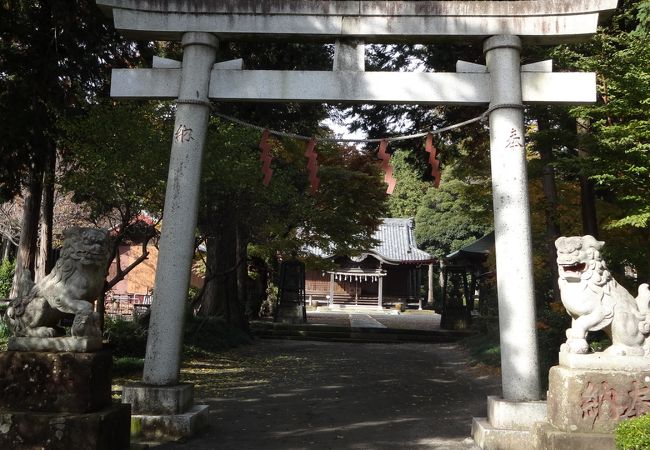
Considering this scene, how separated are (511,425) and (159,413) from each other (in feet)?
12.0

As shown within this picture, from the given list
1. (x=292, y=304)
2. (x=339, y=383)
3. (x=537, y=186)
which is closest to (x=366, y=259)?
(x=292, y=304)

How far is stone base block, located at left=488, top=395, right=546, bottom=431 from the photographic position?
5.59 metres

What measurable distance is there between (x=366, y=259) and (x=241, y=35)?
30.4m

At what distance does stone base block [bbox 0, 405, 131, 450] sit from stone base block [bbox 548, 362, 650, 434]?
3.88m

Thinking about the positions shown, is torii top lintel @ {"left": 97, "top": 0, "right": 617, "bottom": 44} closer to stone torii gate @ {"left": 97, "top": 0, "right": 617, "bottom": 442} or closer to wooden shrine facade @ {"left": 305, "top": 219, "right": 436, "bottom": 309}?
stone torii gate @ {"left": 97, "top": 0, "right": 617, "bottom": 442}

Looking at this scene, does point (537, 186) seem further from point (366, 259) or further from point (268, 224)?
point (366, 259)

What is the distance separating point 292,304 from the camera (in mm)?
22844

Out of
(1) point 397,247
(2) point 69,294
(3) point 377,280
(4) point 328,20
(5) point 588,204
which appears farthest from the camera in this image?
(1) point 397,247

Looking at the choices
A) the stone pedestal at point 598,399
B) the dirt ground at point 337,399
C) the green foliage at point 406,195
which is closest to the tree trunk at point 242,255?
the dirt ground at point 337,399

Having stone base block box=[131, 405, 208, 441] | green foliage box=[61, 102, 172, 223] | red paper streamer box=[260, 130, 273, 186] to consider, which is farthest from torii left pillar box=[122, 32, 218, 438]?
green foliage box=[61, 102, 172, 223]

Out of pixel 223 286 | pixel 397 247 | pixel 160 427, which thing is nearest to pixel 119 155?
pixel 160 427

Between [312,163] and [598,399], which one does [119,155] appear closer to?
[312,163]

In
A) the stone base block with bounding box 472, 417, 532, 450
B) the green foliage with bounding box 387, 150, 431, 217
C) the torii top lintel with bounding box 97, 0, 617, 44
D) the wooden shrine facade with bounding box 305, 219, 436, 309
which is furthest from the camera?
the green foliage with bounding box 387, 150, 431, 217

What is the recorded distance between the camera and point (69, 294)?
491 cm
